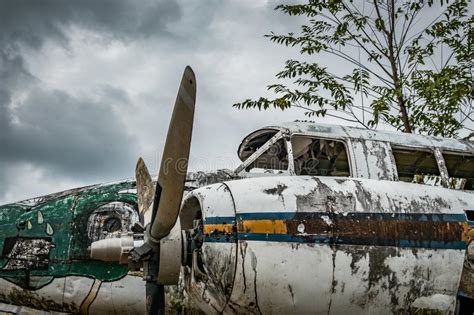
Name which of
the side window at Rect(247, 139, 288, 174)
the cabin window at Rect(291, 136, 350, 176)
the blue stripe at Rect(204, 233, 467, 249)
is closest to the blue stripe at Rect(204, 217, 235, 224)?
the blue stripe at Rect(204, 233, 467, 249)

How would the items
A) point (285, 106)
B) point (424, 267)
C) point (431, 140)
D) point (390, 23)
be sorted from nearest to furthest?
point (424, 267) → point (431, 140) → point (285, 106) → point (390, 23)

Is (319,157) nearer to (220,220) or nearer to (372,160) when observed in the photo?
(372,160)

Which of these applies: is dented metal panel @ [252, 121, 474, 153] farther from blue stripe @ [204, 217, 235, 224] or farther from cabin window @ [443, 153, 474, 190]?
blue stripe @ [204, 217, 235, 224]

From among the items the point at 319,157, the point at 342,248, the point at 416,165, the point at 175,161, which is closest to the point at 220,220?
the point at 175,161

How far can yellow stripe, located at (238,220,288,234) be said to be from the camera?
540 centimetres

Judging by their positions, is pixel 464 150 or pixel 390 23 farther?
pixel 390 23

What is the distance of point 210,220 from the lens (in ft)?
18.2

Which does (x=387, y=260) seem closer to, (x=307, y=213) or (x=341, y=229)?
(x=341, y=229)

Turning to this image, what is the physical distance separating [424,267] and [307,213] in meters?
1.36

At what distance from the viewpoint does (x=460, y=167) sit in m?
8.77

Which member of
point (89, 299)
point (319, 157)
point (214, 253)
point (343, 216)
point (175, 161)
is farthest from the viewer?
point (319, 157)

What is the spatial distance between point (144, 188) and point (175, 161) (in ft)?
4.74

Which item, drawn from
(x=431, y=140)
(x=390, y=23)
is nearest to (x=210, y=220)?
(x=431, y=140)

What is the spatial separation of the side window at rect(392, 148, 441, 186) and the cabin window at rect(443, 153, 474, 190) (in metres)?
0.22
